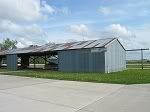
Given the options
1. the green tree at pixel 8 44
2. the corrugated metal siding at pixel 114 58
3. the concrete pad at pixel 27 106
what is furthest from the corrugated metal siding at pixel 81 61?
the green tree at pixel 8 44

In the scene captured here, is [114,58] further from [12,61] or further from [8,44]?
[8,44]

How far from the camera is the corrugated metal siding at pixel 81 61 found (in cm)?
2661

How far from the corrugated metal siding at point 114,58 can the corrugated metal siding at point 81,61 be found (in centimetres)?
71

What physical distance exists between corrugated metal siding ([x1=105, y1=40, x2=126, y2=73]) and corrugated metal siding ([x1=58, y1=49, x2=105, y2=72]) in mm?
710

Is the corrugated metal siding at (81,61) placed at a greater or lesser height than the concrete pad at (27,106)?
greater

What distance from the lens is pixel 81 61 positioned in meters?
28.2

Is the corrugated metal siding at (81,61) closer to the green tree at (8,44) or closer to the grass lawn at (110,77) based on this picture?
the grass lawn at (110,77)

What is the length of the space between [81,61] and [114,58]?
3712 millimetres

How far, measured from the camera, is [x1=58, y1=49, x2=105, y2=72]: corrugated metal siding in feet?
87.3

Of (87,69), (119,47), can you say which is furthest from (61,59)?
(119,47)

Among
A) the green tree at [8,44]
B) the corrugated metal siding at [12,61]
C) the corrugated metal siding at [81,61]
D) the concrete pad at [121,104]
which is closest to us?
the concrete pad at [121,104]

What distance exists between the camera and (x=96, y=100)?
1013 centimetres

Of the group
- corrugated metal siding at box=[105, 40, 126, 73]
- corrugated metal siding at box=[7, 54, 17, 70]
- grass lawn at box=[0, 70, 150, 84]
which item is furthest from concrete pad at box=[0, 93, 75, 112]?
corrugated metal siding at box=[7, 54, 17, 70]

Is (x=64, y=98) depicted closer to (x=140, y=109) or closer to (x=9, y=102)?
(x=9, y=102)
